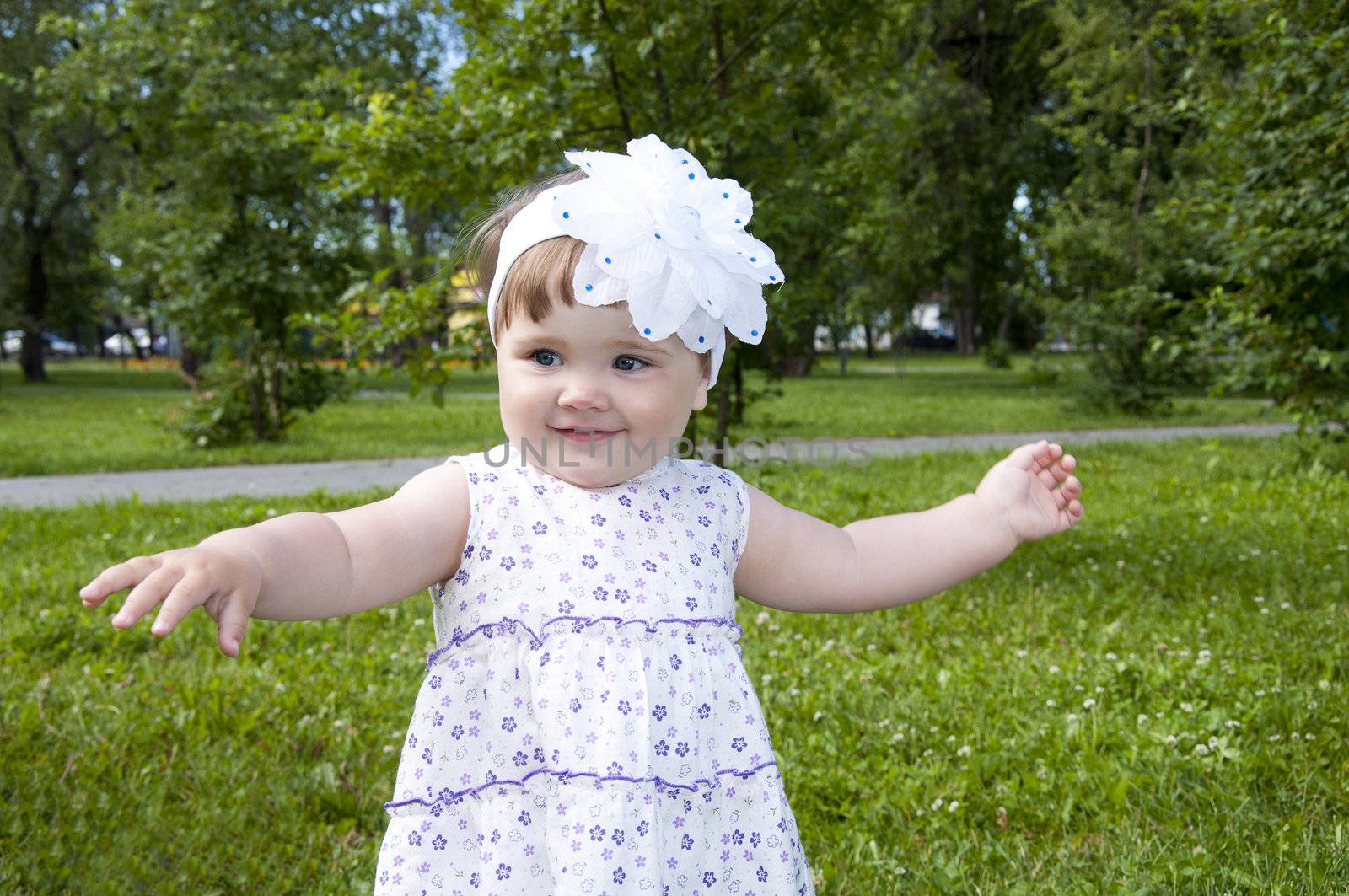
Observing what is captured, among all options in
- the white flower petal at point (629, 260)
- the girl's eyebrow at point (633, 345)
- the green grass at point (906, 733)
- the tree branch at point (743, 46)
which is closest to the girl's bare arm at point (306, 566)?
the girl's eyebrow at point (633, 345)

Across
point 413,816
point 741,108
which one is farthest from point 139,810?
point 741,108

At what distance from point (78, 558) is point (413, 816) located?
4.61 metres

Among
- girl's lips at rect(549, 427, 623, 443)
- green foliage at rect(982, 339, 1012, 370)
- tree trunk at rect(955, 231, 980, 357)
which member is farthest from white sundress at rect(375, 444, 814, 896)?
green foliage at rect(982, 339, 1012, 370)

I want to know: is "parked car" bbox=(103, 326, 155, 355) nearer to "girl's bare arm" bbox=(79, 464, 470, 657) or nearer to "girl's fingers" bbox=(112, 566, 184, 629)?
"girl's bare arm" bbox=(79, 464, 470, 657)

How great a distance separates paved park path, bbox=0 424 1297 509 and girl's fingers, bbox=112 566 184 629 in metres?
5.63

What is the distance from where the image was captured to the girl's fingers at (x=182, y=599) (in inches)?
50.9

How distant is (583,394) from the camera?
173 cm

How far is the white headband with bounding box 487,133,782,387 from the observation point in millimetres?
1676

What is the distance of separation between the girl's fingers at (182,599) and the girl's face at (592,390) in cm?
57

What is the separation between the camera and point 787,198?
543 cm

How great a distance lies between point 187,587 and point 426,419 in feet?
44.9

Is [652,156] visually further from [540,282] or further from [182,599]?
[182,599]

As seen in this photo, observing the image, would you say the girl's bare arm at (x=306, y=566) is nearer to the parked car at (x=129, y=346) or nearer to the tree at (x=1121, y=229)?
the tree at (x=1121, y=229)

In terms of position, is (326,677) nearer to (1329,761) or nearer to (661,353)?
(661,353)
